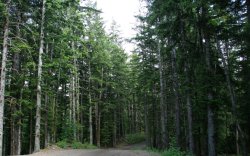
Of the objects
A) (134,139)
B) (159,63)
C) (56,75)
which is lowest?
(134,139)

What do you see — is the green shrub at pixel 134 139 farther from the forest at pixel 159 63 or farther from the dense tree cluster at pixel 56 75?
the forest at pixel 159 63

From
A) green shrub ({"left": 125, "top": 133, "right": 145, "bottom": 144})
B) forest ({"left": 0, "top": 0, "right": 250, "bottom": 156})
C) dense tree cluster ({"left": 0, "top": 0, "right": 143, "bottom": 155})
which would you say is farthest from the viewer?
green shrub ({"left": 125, "top": 133, "right": 145, "bottom": 144})

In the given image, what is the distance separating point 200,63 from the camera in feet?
52.6

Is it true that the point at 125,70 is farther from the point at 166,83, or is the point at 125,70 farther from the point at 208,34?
the point at 208,34

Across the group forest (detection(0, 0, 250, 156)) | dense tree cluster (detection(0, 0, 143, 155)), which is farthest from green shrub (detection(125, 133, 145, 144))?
forest (detection(0, 0, 250, 156))

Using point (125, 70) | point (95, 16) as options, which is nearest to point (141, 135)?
point (125, 70)

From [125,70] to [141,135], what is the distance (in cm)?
1316

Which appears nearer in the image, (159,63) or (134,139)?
(159,63)

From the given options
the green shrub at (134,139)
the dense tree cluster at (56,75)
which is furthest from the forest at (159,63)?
the green shrub at (134,139)

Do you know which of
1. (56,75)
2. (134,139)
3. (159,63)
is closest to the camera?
(159,63)

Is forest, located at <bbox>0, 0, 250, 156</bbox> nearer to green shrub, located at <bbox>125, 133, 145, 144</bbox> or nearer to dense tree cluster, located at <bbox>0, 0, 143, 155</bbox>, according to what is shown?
dense tree cluster, located at <bbox>0, 0, 143, 155</bbox>

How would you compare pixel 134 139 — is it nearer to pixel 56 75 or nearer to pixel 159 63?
pixel 56 75

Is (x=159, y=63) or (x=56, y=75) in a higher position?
(x=159, y=63)

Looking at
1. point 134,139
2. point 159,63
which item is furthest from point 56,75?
point 134,139
